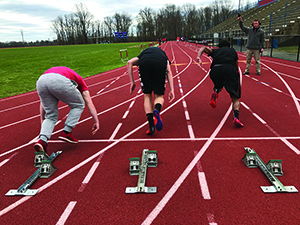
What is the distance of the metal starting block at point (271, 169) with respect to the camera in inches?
108

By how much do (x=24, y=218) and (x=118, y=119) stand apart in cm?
344

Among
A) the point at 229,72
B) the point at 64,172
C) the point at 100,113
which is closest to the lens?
the point at 64,172

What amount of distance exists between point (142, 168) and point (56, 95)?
6.13ft

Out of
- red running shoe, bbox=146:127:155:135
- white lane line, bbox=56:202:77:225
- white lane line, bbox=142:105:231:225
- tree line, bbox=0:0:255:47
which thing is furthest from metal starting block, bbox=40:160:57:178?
tree line, bbox=0:0:255:47

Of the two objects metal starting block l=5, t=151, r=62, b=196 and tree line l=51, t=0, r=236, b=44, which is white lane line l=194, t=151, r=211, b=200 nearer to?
metal starting block l=5, t=151, r=62, b=196

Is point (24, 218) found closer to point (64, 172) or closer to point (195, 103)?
point (64, 172)

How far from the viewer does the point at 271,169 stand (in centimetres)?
→ 309

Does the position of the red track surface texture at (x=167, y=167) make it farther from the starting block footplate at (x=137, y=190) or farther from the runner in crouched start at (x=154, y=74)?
the runner in crouched start at (x=154, y=74)

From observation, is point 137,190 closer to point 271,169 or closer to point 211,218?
point 211,218

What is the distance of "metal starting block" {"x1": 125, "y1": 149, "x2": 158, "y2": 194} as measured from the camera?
9.36ft

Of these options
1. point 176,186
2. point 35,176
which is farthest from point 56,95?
point 176,186

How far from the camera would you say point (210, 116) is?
219 inches

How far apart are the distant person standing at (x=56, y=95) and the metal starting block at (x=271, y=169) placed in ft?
9.21

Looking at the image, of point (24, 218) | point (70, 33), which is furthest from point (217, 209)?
point (70, 33)
